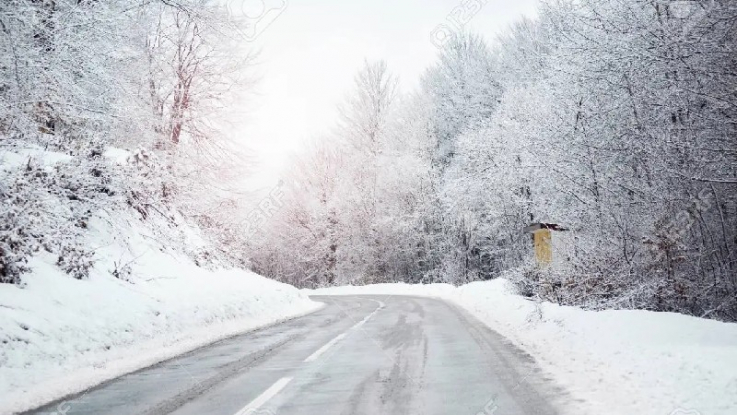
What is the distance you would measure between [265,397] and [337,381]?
1.04 m

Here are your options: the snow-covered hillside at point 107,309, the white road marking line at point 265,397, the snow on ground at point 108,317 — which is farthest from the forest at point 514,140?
the white road marking line at point 265,397

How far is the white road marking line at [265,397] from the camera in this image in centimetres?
504

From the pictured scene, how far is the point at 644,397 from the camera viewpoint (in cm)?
502

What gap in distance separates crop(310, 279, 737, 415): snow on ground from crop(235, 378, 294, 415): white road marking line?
9.72 feet

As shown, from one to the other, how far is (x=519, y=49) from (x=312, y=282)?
85.3 ft

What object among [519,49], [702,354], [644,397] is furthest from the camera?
[519,49]

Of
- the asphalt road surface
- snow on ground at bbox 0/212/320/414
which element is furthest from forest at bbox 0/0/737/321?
the asphalt road surface

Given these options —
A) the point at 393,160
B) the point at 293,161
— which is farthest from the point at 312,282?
the point at 393,160

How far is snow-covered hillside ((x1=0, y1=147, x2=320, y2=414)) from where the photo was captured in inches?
255

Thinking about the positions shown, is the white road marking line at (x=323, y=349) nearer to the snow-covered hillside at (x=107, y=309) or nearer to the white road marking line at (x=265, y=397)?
the white road marking line at (x=265, y=397)

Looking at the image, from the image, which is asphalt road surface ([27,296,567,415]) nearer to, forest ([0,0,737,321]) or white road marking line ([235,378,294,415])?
white road marking line ([235,378,294,415])

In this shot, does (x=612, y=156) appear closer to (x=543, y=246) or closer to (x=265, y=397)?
(x=543, y=246)

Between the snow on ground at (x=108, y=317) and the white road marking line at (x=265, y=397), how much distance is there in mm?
2141

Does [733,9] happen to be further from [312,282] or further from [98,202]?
[312,282]
